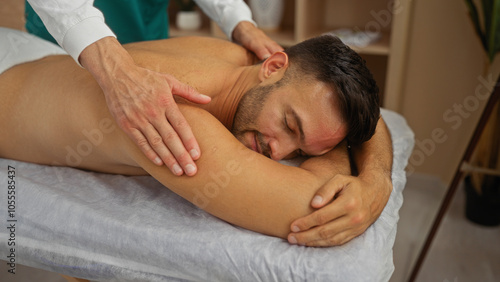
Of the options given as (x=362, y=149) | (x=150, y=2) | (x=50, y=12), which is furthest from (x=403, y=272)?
(x=50, y=12)

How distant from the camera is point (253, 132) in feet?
3.95

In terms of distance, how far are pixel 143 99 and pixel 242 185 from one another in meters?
0.28

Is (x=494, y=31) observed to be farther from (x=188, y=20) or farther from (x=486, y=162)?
(x=188, y=20)

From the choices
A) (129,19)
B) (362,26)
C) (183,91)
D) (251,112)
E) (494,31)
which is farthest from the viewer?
(362,26)

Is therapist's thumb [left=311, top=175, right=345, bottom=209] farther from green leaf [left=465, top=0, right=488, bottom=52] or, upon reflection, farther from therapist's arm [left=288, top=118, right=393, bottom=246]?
green leaf [left=465, top=0, right=488, bottom=52]

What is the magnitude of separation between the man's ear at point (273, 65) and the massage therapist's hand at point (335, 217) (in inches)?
14.4

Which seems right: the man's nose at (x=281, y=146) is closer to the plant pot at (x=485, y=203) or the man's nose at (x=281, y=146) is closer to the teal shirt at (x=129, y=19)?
the teal shirt at (x=129, y=19)

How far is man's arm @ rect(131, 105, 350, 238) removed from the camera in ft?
3.27

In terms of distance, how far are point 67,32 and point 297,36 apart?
146 centimetres

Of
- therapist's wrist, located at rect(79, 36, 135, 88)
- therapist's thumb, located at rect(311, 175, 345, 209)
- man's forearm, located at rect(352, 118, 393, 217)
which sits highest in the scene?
therapist's wrist, located at rect(79, 36, 135, 88)

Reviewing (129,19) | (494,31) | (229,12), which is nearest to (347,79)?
(229,12)

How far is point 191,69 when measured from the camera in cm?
127

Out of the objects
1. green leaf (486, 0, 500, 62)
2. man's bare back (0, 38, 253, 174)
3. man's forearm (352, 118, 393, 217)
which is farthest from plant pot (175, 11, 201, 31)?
man's forearm (352, 118, 393, 217)

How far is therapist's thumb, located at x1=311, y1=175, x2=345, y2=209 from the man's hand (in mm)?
618
